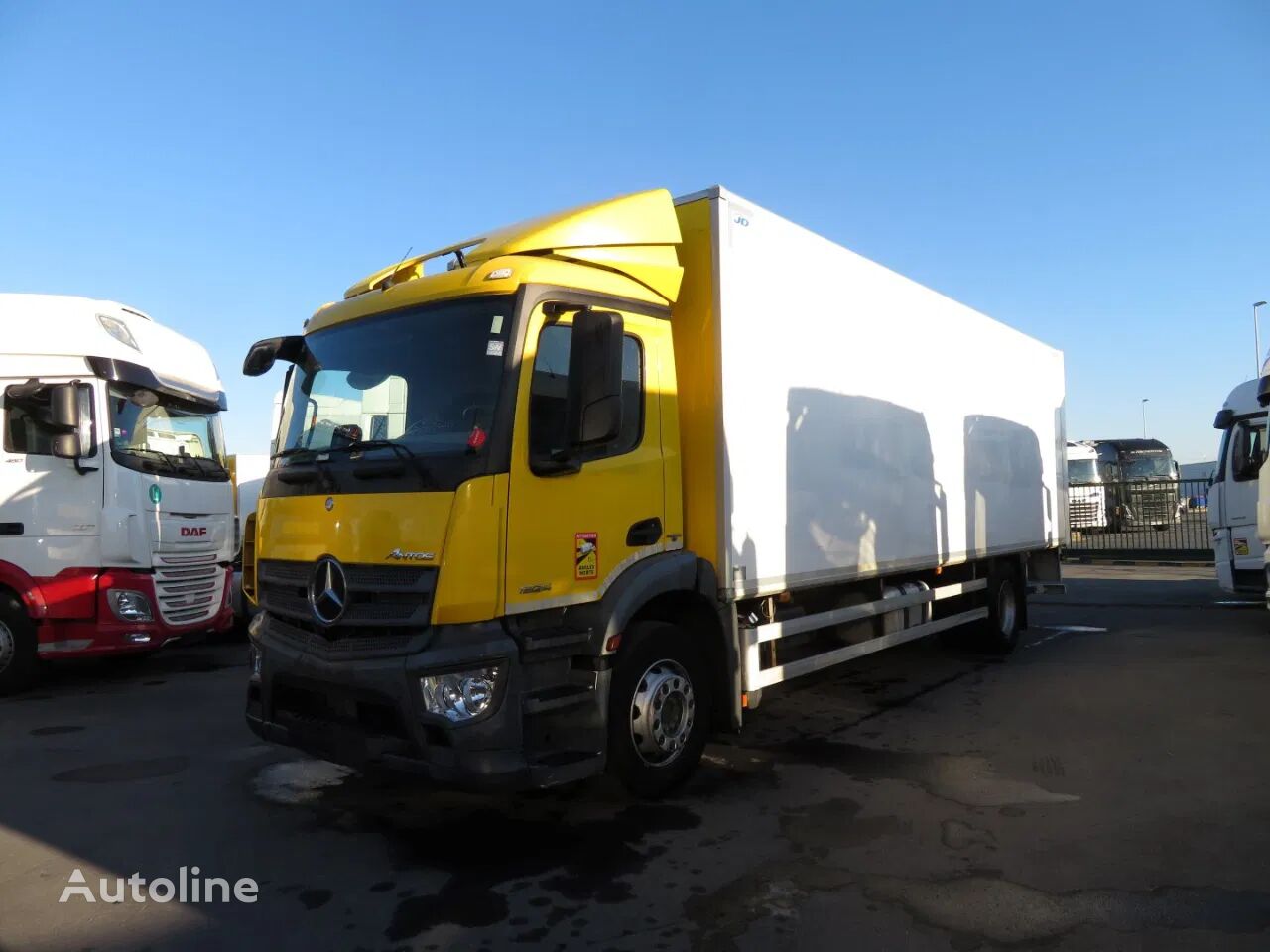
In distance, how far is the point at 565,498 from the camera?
4.36 metres

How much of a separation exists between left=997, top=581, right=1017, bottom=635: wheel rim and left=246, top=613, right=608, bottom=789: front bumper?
659cm

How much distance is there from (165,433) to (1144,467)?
111ft

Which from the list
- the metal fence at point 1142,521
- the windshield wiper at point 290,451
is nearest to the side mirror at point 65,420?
the windshield wiper at point 290,451

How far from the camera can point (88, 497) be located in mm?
7961

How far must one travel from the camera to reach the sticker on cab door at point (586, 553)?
4410 mm

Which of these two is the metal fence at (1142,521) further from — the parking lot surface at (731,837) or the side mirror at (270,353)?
the side mirror at (270,353)

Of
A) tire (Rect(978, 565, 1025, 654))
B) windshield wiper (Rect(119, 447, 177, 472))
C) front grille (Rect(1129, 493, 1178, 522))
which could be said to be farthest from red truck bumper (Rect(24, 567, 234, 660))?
front grille (Rect(1129, 493, 1178, 522))

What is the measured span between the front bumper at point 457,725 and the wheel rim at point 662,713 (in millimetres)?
403

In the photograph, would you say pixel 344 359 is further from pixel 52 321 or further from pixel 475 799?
pixel 52 321

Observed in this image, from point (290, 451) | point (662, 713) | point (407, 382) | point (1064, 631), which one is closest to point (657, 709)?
point (662, 713)

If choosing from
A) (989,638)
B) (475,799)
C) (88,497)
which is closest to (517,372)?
(475,799)

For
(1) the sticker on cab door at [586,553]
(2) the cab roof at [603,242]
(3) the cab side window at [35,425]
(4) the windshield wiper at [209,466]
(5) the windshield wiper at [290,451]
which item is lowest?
(1) the sticker on cab door at [586,553]

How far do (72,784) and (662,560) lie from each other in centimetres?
397

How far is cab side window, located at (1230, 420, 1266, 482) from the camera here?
36.9 ft
